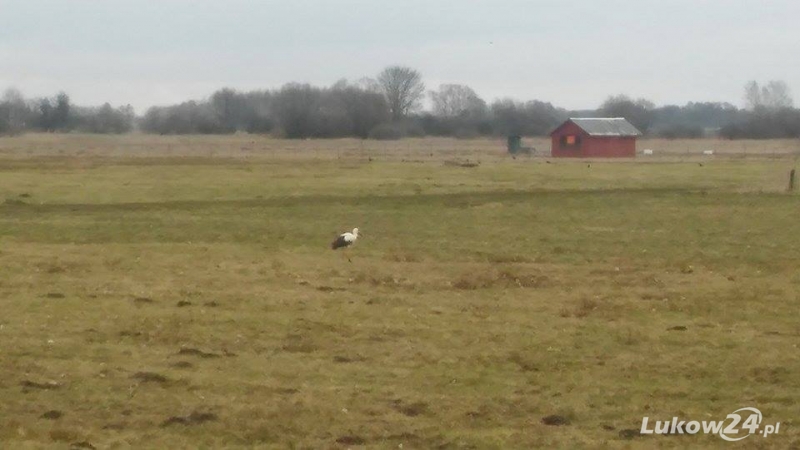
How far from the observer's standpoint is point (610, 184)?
1841 inches

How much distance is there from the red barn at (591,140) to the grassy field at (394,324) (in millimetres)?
49792

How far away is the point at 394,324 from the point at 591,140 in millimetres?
72722

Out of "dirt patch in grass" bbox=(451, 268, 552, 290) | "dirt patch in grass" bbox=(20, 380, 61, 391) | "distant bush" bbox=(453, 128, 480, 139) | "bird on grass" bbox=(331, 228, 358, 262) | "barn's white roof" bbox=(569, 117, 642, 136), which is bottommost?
"dirt patch in grass" bbox=(451, 268, 552, 290)

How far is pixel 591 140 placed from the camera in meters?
86.5

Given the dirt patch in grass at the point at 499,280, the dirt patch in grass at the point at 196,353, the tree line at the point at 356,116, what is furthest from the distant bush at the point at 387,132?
the dirt patch in grass at the point at 196,353

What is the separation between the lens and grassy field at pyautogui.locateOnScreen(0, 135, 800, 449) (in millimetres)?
10617

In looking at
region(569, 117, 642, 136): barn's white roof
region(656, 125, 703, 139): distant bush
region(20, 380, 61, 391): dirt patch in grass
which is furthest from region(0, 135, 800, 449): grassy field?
region(656, 125, 703, 139): distant bush

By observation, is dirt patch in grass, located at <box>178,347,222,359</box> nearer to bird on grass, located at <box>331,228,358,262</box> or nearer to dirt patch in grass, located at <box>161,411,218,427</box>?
dirt patch in grass, located at <box>161,411,218,427</box>

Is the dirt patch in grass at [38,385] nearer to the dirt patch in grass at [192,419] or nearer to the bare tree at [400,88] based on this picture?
the dirt patch in grass at [192,419]

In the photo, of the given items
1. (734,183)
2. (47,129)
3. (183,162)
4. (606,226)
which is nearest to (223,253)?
(606,226)

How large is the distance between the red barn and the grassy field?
49.8 meters

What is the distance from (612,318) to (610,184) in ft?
102

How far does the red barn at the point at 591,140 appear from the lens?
86.2 metres

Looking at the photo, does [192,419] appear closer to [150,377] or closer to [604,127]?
[150,377]
